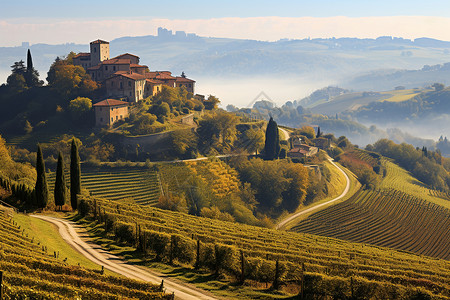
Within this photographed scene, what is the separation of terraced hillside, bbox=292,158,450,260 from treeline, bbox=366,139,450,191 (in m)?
31.0

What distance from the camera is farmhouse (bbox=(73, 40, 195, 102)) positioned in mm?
98938

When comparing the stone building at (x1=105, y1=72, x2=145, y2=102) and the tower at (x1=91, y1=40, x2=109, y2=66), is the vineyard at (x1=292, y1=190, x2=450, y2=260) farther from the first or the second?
the tower at (x1=91, y1=40, x2=109, y2=66)

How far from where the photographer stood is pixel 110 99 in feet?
313

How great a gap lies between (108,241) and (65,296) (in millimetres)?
15123

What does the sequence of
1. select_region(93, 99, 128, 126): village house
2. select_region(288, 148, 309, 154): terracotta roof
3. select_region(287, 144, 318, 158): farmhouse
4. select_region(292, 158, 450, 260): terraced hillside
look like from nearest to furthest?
select_region(292, 158, 450, 260): terraced hillside → select_region(93, 99, 128, 126): village house → select_region(287, 144, 318, 158): farmhouse → select_region(288, 148, 309, 154): terracotta roof

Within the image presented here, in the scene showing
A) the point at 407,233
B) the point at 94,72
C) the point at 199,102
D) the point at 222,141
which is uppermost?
the point at 94,72

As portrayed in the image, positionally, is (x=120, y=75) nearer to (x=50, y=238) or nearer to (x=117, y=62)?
(x=117, y=62)

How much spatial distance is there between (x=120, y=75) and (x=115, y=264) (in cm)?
7629

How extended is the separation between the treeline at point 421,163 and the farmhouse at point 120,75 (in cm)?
9004

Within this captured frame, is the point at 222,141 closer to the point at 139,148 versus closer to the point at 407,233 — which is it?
the point at 139,148

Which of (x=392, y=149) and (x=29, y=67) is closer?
(x=29, y=67)

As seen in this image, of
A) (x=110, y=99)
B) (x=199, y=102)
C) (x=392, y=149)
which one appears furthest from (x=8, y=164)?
(x=392, y=149)

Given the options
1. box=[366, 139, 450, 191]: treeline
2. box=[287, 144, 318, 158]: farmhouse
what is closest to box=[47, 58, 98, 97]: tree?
box=[287, 144, 318, 158]: farmhouse


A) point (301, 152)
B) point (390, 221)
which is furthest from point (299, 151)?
point (390, 221)
